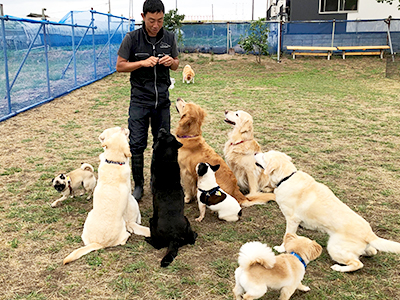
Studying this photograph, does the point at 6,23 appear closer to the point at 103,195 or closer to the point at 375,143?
the point at 103,195

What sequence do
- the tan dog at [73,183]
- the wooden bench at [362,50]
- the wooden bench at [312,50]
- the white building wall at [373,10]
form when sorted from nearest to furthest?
the tan dog at [73,183], the wooden bench at [362,50], the wooden bench at [312,50], the white building wall at [373,10]

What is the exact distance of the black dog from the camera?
3395 mm

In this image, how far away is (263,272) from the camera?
2.54 meters

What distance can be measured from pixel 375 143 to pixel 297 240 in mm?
4771

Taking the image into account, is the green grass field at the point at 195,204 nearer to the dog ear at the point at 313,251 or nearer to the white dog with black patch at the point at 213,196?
the white dog with black patch at the point at 213,196

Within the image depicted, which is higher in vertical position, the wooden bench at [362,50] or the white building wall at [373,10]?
the white building wall at [373,10]

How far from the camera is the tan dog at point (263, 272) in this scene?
2508 millimetres

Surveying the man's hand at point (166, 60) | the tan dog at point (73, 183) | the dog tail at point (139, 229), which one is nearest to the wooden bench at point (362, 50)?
the man's hand at point (166, 60)

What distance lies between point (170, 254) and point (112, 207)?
2.36 feet

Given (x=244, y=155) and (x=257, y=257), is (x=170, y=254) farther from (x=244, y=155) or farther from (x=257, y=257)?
(x=244, y=155)

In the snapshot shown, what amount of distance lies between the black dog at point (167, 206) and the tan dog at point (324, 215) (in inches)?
35.3

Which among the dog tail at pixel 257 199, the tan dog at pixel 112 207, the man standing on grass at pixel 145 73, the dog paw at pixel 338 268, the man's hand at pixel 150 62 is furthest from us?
the dog tail at pixel 257 199

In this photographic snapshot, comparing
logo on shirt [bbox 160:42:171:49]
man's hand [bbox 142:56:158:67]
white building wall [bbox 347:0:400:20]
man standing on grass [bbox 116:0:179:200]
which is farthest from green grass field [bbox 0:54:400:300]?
white building wall [bbox 347:0:400:20]

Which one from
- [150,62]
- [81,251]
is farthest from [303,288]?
[150,62]
